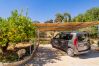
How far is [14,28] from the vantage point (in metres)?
10.9

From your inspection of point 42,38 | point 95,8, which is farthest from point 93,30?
point 95,8

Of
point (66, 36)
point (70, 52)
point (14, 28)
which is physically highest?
point (14, 28)

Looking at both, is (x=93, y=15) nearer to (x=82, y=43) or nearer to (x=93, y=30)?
(x=93, y=30)

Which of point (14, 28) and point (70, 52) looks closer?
point (14, 28)

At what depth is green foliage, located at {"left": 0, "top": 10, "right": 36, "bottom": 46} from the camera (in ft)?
35.6

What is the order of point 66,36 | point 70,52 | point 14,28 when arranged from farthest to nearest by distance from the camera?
point 66,36, point 70,52, point 14,28

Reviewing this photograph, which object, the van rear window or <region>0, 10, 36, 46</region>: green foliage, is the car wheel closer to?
the van rear window

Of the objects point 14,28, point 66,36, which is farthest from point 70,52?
point 14,28

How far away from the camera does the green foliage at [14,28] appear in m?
10.8

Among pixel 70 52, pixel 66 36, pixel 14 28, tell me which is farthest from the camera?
pixel 66 36

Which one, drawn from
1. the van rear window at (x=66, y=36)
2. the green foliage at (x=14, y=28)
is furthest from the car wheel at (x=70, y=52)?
the green foliage at (x=14, y=28)

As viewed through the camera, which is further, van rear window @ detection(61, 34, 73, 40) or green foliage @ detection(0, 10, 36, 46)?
van rear window @ detection(61, 34, 73, 40)

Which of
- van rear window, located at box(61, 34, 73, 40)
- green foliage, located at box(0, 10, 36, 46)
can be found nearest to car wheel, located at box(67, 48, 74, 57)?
van rear window, located at box(61, 34, 73, 40)

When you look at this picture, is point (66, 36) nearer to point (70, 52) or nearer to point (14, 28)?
point (70, 52)
